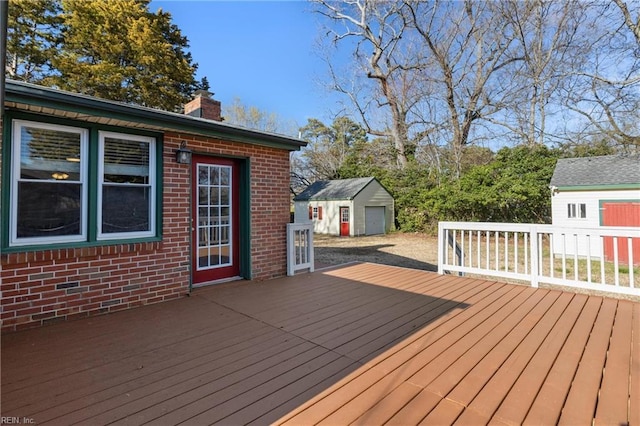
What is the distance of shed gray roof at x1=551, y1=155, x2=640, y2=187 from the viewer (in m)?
10.5

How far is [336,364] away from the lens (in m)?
2.41

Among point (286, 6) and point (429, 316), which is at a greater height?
point (286, 6)

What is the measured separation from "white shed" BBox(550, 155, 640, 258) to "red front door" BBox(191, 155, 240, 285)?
32.3 feet

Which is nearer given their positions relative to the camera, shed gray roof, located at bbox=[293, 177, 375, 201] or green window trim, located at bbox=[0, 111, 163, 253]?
green window trim, located at bbox=[0, 111, 163, 253]

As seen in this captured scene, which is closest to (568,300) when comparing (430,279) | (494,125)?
(430,279)

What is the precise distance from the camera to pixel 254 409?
1.88m

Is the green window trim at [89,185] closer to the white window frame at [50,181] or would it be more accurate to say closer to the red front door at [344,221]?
the white window frame at [50,181]

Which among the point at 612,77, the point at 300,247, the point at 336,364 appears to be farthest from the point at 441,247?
the point at 612,77

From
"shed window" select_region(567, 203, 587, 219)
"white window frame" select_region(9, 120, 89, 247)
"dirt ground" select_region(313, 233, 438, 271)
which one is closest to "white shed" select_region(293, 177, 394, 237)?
"dirt ground" select_region(313, 233, 438, 271)

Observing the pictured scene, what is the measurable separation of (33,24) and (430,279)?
20.4m

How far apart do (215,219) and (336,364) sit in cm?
318

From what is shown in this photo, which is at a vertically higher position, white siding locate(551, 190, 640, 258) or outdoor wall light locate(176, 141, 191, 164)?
outdoor wall light locate(176, 141, 191, 164)

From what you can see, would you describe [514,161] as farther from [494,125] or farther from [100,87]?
[100,87]

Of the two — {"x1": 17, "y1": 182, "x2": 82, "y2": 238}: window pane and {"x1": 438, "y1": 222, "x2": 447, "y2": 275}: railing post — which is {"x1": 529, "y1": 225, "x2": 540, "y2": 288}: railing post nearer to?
{"x1": 438, "y1": 222, "x2": 447, "y2": 275}: railing post
